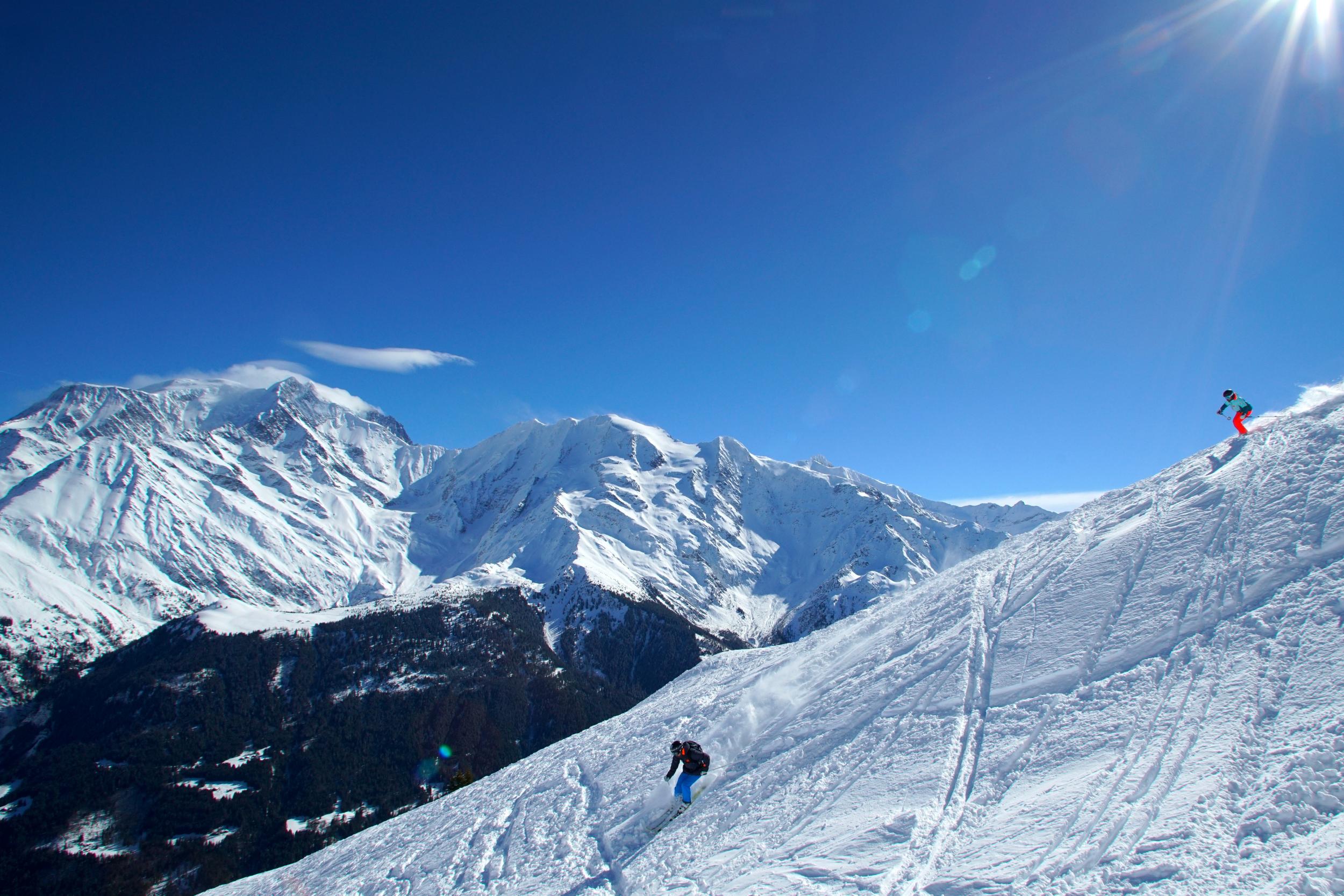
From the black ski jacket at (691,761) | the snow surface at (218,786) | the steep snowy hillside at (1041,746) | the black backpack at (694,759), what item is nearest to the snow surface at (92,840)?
the snow surface at (218,786)

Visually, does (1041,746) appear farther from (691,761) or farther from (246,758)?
(246,758)

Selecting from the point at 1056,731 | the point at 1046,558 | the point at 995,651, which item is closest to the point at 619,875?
the point at 1056,731

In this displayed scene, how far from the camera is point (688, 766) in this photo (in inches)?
581

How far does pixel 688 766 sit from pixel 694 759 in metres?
0.21

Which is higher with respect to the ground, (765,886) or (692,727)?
(692,727)

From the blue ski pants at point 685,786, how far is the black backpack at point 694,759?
Answer: 0.13 meters

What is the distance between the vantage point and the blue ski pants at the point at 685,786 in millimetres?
14797

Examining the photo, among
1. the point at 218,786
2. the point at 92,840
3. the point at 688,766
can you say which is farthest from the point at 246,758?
the point at 688,766

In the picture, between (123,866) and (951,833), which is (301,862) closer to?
(951,833)

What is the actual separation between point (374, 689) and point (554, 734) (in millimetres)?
53431

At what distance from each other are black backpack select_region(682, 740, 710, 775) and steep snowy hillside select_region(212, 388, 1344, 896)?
70 centimetres

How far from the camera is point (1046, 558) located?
1922 centimetres

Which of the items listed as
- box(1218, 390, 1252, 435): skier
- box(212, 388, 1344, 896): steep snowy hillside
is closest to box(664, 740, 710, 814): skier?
box(212, 388, 1344, 896): steep snowy hillside

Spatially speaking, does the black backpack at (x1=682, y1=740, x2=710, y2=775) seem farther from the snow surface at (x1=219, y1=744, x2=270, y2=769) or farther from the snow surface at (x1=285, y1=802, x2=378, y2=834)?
the snow surface at (x1=219, y1=744, x2=270, y2=769)
